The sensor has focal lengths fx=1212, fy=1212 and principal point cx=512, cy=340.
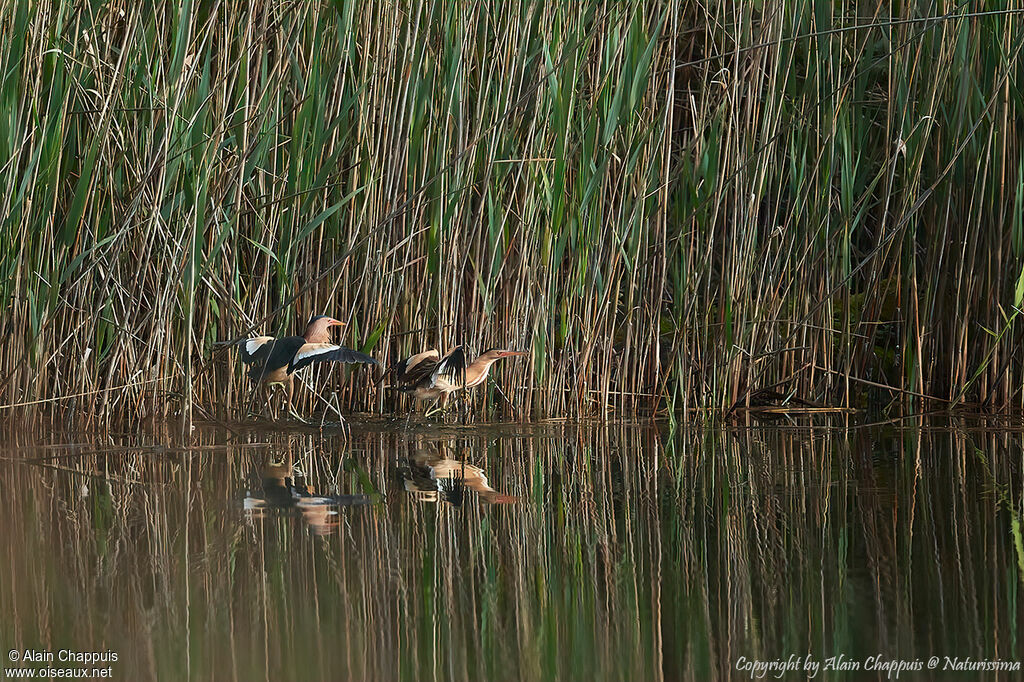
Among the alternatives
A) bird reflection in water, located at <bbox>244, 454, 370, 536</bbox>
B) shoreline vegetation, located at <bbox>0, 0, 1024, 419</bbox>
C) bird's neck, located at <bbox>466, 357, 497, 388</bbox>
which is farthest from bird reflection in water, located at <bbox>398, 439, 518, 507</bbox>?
shoreline vegetation, located at <bbox>0, 0, 1024, 419</bbox>

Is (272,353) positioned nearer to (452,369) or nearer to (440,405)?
(452,369)

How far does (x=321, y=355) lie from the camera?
2990mm

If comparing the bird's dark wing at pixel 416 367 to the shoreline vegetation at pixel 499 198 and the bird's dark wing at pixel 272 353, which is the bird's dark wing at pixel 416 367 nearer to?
the shoreline vegetation at pixel 499 198

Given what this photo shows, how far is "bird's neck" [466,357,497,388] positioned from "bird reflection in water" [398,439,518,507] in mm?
266

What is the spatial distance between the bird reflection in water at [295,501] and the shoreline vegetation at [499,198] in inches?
24.8

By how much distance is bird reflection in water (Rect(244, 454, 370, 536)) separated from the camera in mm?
2203

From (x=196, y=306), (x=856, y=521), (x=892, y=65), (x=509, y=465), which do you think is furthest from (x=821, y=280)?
(x=196, y=306)

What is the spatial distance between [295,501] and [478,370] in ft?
3.42

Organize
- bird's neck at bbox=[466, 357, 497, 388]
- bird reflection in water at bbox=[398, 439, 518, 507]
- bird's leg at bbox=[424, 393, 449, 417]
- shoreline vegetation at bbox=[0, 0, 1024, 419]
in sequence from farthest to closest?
1. bird's leg at bbox=[424, 393, 449, 417]
2. bird's neck at bbox=[466, 357, 497, 388]
3. shoreline vegetation at bbox=[0, 0, 1024, 419]
4. bird reflection in water at bbox=[398, 439, 518, 507]

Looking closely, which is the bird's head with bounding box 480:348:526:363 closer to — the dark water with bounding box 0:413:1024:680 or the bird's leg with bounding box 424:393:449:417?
the bird's leg with bounding box 424:393:449:417

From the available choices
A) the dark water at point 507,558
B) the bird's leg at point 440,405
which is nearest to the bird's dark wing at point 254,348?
the dark water at point 507,558

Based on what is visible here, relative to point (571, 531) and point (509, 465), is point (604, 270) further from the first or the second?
point (571, 531)

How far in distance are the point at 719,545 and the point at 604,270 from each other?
1732 mm

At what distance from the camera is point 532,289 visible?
353 centimetres
